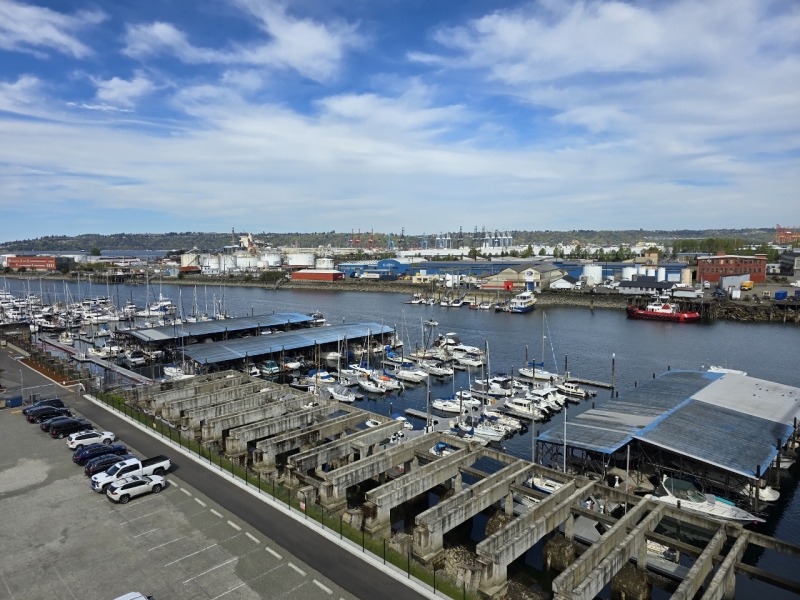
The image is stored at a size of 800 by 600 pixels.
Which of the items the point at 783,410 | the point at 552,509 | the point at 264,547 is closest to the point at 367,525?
the point at 264,547

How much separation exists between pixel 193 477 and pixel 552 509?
802cm

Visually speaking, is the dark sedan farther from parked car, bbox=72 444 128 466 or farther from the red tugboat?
the red tugboat

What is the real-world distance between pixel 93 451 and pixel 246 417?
14.3 ft

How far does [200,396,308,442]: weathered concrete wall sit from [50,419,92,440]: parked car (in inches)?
128

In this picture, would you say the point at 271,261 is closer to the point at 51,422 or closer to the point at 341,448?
the point at 51,422

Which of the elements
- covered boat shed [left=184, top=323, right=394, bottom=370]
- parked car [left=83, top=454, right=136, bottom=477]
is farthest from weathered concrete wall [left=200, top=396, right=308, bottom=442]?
covered boat shed [left=184, top=323, right=394, bottom=370]

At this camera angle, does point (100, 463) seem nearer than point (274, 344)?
Yes

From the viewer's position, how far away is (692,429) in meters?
14.9

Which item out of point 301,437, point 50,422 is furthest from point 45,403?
point 301,437

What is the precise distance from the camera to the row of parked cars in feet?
36.5

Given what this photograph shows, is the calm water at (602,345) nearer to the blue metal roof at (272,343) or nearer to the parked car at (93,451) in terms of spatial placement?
the blue metal roof at (272,343)

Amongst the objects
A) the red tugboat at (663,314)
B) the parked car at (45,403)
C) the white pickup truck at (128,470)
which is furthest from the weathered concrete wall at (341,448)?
the red tugboat at (663,314)

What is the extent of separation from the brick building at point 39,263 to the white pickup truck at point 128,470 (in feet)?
346

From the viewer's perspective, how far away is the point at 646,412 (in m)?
16.5
